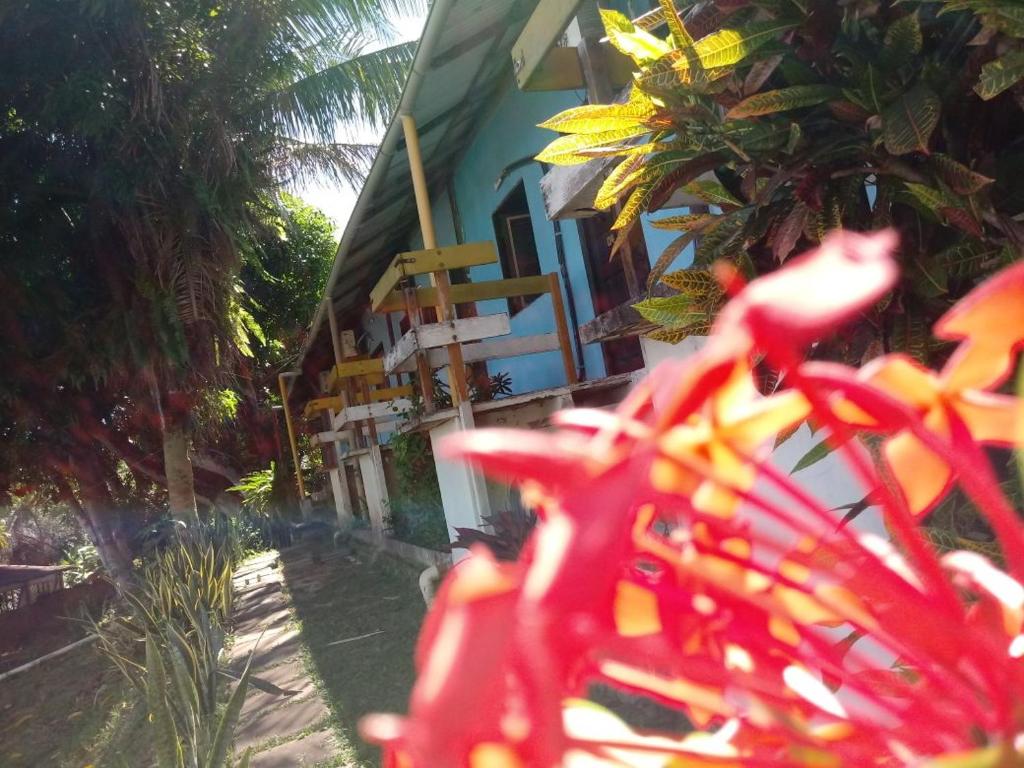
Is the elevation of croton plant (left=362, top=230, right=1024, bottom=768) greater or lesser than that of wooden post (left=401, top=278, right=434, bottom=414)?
lesser

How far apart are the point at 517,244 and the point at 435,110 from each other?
1732mm

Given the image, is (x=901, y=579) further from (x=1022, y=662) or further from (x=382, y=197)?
(x=382, y=197)

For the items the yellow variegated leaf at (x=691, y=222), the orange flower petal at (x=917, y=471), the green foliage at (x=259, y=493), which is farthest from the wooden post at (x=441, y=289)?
the green foliage at (x=259, y=493)

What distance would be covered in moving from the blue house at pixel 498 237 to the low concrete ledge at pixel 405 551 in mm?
402

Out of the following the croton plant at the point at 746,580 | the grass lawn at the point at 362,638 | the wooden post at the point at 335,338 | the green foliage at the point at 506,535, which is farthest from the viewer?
the wooden post at the point at 335,338

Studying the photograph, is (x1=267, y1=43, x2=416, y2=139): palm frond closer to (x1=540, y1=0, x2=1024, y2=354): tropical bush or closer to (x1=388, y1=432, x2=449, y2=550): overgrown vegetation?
(x1=388, y1=432, x2=449, y2=550): overgrown vegetation

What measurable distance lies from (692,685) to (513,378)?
776 cm

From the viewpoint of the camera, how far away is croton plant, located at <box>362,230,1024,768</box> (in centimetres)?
21

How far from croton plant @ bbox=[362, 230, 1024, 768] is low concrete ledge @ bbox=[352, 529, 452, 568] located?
6053mm

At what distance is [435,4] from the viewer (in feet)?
13.8

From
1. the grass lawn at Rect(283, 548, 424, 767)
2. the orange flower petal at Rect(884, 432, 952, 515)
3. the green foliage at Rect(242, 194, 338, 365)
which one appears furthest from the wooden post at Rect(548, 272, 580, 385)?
the green foliage at Rect(242, 194, 338, 365)

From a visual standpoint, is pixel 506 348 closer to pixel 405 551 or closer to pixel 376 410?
pixel 376 410

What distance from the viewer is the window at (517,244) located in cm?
773

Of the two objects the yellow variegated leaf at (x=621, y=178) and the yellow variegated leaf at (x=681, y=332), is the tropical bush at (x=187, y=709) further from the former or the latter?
the yellow variegated leaf at (x=621, y=178)
